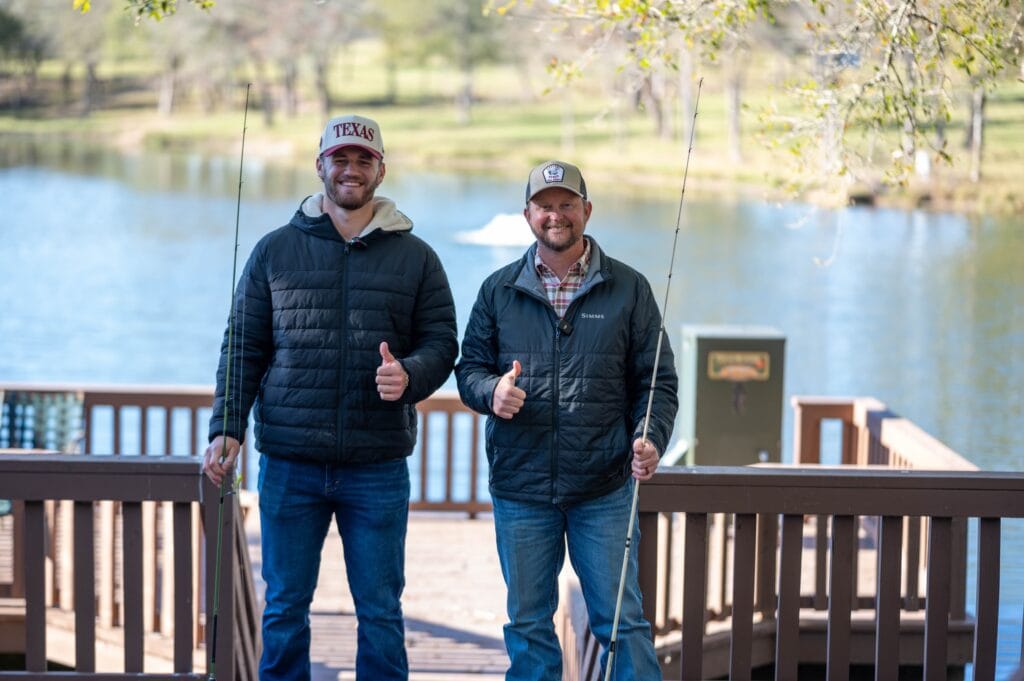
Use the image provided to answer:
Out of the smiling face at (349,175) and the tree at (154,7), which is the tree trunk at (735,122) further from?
the smiling face at (349,175)

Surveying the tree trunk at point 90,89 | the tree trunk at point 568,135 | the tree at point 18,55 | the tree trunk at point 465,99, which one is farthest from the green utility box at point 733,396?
the tree trunk at point 90,89

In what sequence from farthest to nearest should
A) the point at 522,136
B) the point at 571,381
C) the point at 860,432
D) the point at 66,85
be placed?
the point at 66,85 < the point at 522,136 < the point at 860,432 < the point at 571,381

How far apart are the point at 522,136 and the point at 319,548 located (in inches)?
1724

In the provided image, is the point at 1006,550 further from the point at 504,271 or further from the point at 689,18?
the point at 504,271

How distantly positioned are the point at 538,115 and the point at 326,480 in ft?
169

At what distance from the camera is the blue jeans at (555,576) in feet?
10.9

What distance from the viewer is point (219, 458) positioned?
11.1 feet

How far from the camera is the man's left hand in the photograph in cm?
319

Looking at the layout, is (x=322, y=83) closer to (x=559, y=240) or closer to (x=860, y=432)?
(x=860, y=432)

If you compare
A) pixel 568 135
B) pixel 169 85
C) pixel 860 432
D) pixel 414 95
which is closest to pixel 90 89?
pixel 169 85

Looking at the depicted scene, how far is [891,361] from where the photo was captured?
14.8 meters

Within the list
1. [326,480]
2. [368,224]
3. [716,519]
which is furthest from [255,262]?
[716,519]

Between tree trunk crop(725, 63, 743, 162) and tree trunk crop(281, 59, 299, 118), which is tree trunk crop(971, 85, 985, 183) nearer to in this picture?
tree trunk crop(725, 63, 743, 162)

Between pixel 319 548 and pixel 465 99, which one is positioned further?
pixel 465 99
